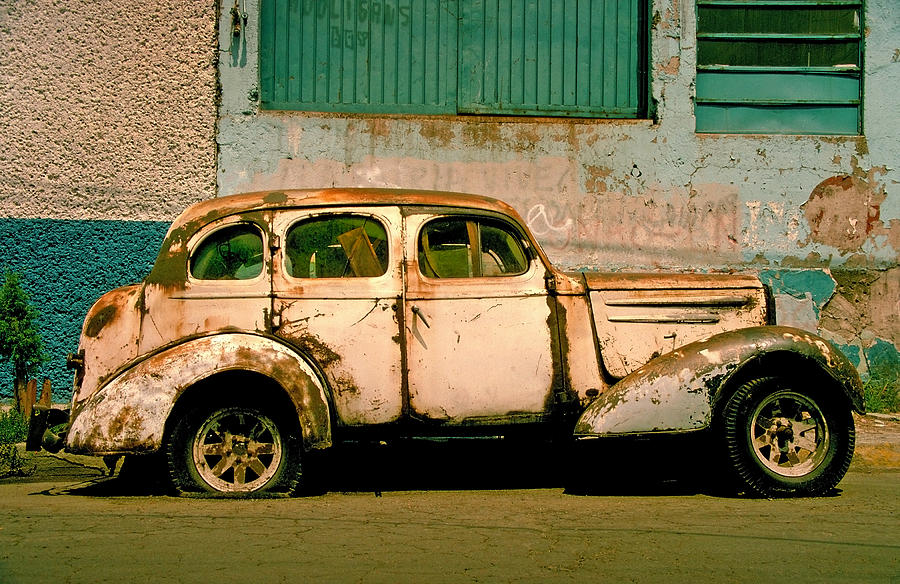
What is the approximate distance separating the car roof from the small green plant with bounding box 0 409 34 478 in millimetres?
2250

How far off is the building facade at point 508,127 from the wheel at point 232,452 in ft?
12.8

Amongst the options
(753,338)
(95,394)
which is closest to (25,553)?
(95,394)

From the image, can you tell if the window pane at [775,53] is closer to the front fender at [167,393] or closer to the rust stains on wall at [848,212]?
the rust stains on wall at [848,212]

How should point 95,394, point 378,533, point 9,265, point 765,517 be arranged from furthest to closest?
point 9,265 < point 95,394 < point 765,517 < point 378,533

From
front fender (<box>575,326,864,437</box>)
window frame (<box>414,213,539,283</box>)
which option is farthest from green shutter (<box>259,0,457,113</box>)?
front fender (<box>575,326,864,437</box>)

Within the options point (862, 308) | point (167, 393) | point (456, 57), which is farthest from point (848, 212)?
point (167, 393)

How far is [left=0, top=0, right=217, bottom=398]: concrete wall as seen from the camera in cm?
918

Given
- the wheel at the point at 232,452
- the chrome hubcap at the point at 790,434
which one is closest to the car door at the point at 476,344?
the wheel at the point at 232,452

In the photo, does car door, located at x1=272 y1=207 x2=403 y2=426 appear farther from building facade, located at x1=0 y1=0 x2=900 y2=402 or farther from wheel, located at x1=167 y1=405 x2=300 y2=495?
building facade, located at x1=0 y1=0 x2=900 y2=402

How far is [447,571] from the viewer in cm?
416

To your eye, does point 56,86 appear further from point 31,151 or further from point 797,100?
point 797,100

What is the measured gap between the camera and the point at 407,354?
594 cm

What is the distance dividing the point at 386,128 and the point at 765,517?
18.5ft

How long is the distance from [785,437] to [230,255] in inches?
138
